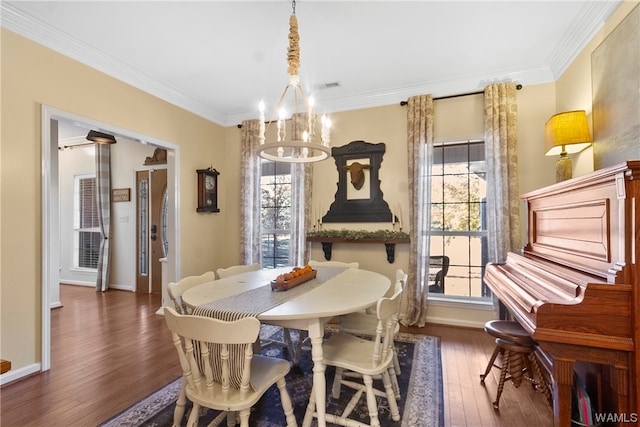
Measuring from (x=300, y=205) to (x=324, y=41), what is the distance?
78.8 inches

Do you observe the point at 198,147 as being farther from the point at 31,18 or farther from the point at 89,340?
the point at 89,340

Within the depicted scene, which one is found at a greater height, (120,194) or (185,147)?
(185,147)

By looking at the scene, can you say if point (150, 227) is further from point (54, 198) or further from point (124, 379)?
point (124, 379)

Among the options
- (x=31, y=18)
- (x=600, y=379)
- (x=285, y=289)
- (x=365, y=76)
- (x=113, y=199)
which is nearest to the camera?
(x=600, y=379)

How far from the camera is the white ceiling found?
2.37 meters

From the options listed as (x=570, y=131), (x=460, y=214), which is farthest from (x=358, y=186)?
(x=570, y=131)

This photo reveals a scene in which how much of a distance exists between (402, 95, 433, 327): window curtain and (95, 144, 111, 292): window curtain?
17.5ft

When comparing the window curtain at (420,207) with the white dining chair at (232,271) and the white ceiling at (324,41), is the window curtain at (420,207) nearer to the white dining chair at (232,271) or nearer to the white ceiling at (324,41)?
the white ceiling at (324,41)

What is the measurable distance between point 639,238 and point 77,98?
13.5ft

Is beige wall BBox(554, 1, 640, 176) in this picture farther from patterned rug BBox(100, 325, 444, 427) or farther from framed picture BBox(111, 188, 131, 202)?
framed picture BBox(111, 188, 131, 202)

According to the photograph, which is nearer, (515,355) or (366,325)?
(515,355)

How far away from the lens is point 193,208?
425 centimetres

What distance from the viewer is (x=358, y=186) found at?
399cm

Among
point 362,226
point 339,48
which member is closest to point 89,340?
point 362,226
